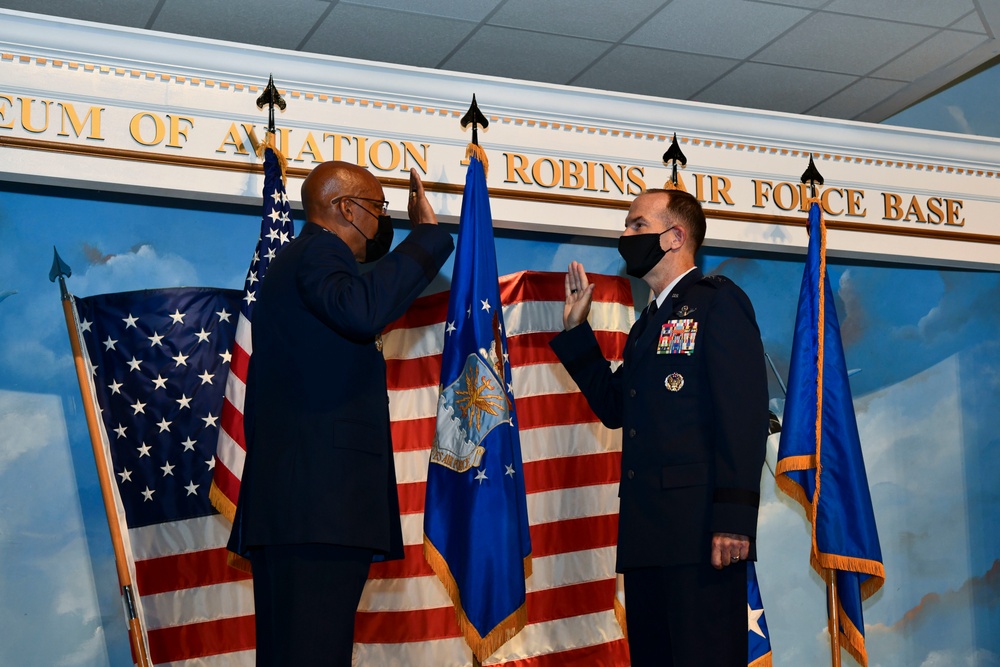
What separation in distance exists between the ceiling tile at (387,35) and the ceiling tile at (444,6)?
32mm

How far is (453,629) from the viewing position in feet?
12.6

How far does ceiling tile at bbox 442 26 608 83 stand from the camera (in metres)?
4.10

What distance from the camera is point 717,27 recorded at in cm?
402

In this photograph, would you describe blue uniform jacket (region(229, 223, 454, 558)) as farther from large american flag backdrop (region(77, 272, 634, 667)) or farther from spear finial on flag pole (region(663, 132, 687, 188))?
spear finial on flag pole (region(663, 132, 687, 188))

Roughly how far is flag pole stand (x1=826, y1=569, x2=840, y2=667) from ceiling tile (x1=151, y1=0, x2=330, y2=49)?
8.49ft

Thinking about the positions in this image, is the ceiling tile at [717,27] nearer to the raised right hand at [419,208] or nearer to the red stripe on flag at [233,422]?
the raised right hand at [419,208]

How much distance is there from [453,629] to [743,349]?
1.65m

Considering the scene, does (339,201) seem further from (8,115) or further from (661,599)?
(8,115)

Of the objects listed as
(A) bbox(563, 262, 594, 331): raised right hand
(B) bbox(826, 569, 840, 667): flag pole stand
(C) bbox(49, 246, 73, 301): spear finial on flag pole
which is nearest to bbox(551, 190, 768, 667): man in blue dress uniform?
(A) bbox(563, 262, 594, 331): raised right hand

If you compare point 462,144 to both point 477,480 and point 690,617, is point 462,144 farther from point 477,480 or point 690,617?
point 690,617

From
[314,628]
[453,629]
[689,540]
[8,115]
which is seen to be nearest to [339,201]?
[314,628]

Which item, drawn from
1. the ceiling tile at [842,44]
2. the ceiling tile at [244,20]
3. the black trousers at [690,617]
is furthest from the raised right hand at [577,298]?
the ceiling tile at [842,44]

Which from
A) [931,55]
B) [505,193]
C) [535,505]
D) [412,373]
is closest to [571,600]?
[535,505]

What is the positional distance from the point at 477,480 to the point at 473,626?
0.42 m
